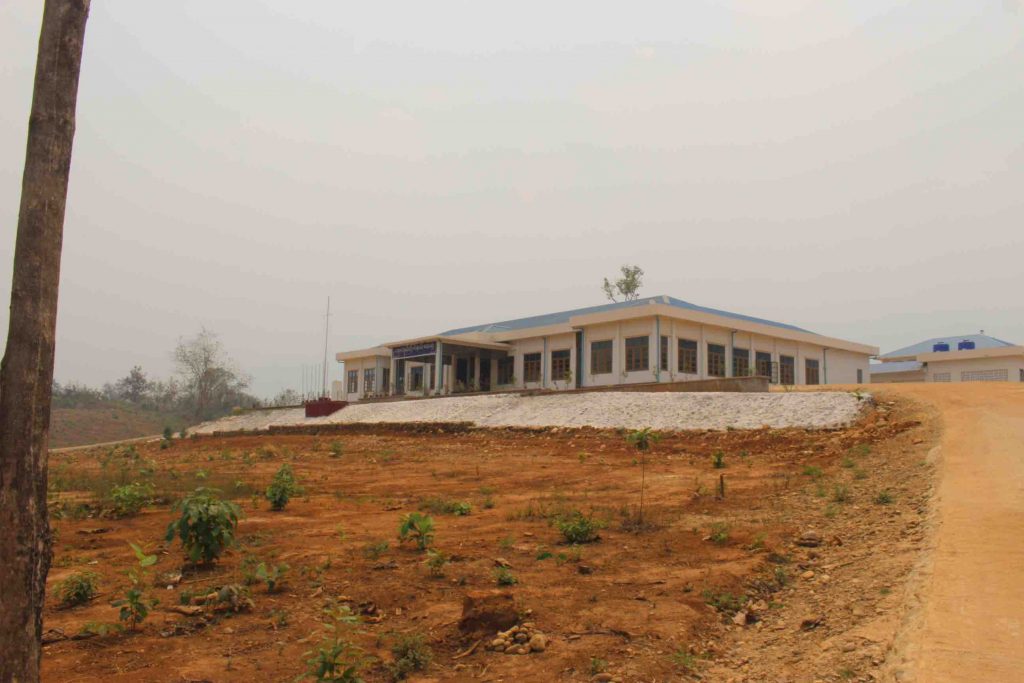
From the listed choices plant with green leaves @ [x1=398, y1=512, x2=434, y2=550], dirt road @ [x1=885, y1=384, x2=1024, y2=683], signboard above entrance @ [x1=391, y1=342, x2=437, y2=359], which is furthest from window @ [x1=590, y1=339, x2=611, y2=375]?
plant with green leaves @ [x1=398, y1=512, x2=434, y2=550]

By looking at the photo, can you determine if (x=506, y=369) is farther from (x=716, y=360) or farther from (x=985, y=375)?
(x=985, y=375)

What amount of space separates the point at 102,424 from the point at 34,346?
2007 inches

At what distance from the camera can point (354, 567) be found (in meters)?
7.00

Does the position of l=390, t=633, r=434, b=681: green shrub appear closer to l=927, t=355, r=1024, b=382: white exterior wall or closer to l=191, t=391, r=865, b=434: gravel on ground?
l=191, t=391, r=865, b=434: gravel on ground

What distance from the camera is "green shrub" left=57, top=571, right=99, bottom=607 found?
609 cm

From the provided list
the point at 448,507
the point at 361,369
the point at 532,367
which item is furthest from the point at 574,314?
the point at 448,507

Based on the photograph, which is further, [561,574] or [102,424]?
[102,424]

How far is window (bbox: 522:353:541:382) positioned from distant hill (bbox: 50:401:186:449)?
22185mm

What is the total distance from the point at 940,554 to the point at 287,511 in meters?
7.92

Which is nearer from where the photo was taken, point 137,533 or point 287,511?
point 137,533

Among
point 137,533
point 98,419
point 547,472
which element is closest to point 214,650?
point 137,533

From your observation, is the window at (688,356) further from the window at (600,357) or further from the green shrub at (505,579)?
the green shrub at (505,579)

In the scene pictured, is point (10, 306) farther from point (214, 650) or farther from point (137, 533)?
point (137, 533)

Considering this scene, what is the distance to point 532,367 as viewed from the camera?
38.1 meters
